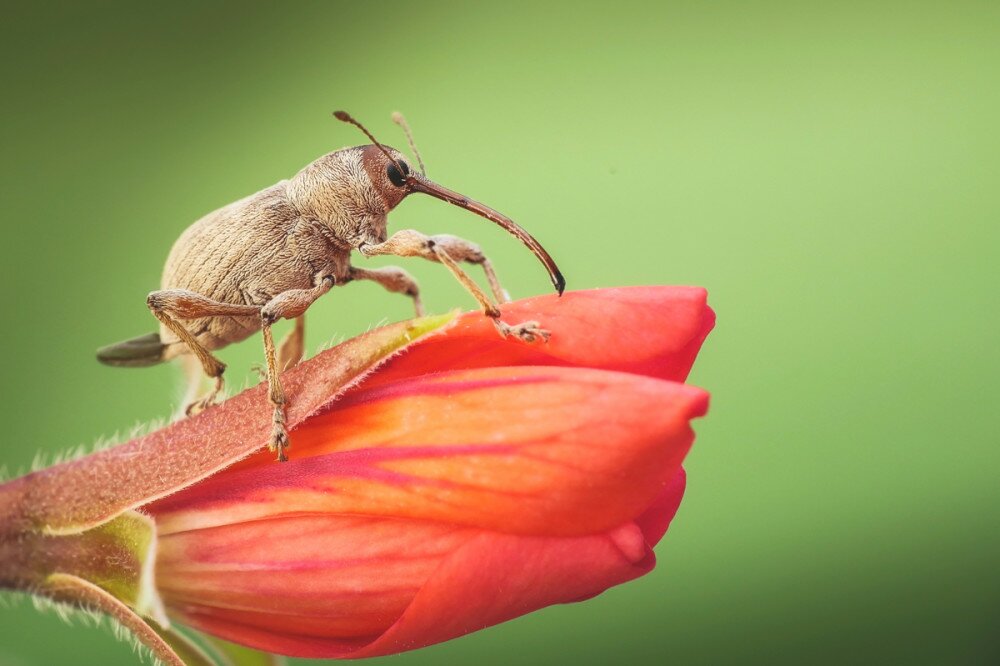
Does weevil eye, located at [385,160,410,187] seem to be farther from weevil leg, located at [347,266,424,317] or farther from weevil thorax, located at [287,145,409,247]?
weevil leg, located at [347,266,424,317]

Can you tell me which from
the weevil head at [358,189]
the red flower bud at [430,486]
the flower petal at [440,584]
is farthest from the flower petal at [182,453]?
the weevil head at [358,189]

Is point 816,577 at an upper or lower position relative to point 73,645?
upper

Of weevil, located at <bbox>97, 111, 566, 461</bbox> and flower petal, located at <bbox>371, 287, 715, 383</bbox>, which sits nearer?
flower petal, located at <bbox>371, 287, 715, 383</bbox>

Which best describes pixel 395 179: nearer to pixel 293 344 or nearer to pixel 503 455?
pixel 293 344

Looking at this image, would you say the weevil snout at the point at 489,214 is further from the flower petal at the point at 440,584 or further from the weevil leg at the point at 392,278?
the flower petal at the point at 440,584

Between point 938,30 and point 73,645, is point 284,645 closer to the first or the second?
point 73,645

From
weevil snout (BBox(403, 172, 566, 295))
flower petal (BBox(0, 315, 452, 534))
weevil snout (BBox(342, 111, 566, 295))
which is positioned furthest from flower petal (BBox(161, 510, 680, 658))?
weevil snout (BBox(342, 111, 566, 295))

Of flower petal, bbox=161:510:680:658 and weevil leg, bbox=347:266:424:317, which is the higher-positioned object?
weevil leg, bbox=347:266:424:317

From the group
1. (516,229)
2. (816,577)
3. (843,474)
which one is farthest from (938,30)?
(516,229)
